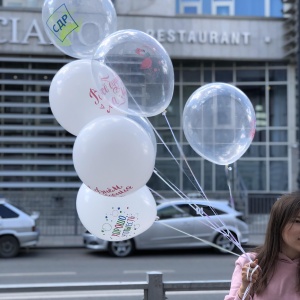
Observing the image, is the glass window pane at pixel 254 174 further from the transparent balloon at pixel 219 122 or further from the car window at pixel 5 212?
the transparent balloon at pixel 219 122

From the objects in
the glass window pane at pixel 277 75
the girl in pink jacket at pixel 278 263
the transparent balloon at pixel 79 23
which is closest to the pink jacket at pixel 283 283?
the girl in pink jacket at pixel 278 263

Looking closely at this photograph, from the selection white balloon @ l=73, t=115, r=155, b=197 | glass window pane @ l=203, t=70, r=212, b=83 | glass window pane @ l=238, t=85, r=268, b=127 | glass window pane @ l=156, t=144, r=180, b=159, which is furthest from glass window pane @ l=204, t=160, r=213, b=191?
white balloon @ l=73, t=115, r=155, b=197

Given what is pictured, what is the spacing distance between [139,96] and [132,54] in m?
0.27

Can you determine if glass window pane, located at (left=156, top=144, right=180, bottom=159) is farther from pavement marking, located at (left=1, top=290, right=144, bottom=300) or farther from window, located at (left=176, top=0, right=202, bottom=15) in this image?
window, located at (left=176, top=0, right=202, bottom=15)

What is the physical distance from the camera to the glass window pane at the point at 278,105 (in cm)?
2259

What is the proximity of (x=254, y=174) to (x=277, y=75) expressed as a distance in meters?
4.02

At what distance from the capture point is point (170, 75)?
3.76 metres

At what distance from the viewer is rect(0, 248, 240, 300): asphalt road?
10609 millimetres

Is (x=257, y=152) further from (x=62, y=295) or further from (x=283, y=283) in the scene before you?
(x=283, y=283)

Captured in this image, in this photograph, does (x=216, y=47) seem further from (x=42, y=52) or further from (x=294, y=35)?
(x=42, y=52)

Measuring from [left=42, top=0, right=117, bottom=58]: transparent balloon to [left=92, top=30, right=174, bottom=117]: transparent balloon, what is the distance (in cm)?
40

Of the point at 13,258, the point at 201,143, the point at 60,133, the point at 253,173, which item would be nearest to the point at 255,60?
the point at 253,173

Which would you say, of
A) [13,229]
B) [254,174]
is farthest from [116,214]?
[254,174]

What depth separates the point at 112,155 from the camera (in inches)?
134
